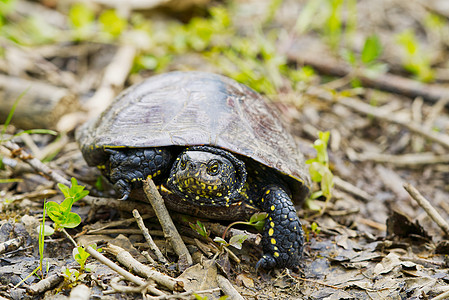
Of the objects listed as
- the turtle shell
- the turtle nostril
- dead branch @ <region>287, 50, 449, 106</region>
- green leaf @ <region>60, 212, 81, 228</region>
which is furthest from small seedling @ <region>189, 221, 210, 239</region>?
dead branch @ <region>287, 50, 449, 106</region>

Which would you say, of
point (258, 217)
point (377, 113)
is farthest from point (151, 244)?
point (377, 113)

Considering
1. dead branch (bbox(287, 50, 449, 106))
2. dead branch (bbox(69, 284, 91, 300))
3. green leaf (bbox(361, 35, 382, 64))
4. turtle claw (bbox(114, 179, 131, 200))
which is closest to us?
dead branch (bbox(69, 284, 91, 300))

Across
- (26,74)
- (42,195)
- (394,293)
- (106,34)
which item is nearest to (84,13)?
(106,34)

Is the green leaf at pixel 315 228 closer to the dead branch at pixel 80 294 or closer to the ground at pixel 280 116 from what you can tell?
the ground at pixel 280 116

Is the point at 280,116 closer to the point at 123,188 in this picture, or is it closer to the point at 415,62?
the point at 123,188

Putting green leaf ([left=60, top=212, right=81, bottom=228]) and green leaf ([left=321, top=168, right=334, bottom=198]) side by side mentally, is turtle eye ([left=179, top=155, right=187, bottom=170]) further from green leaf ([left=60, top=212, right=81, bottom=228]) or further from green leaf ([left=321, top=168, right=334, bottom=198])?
green leaf ([left=321, top=168, right=334, bottom=198])
